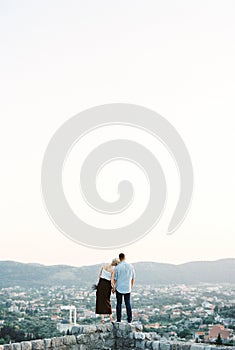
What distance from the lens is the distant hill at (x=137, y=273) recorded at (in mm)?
24703

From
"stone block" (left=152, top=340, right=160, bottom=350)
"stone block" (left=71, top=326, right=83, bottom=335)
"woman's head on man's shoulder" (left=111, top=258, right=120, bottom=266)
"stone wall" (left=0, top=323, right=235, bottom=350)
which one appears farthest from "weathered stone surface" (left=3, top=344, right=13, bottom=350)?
"woman's head on man's shoulder" (left=111, top=258, right=120, bottom=266)

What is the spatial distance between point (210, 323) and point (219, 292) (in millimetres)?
8917

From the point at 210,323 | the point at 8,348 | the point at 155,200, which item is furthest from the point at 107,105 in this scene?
the point at 8,348

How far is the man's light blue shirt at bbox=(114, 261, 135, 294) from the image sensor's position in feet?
37.8

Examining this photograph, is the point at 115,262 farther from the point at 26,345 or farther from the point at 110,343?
the point at 26,345

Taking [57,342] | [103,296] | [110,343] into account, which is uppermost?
[103,296]

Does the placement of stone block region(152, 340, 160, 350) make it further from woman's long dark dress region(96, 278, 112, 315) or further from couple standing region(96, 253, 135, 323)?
woman's long dark dress region(96, 278, 112, 315)

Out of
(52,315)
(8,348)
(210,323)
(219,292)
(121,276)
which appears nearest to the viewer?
(8,348)

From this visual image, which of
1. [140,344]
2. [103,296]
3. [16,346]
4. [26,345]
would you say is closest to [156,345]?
[140,344]

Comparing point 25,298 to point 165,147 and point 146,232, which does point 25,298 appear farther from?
point 165,147

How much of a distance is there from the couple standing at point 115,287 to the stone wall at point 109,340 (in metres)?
0.43

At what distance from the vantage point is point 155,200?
66.3 ft

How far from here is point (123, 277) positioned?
37.8 ft

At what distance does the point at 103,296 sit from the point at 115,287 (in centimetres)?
36
